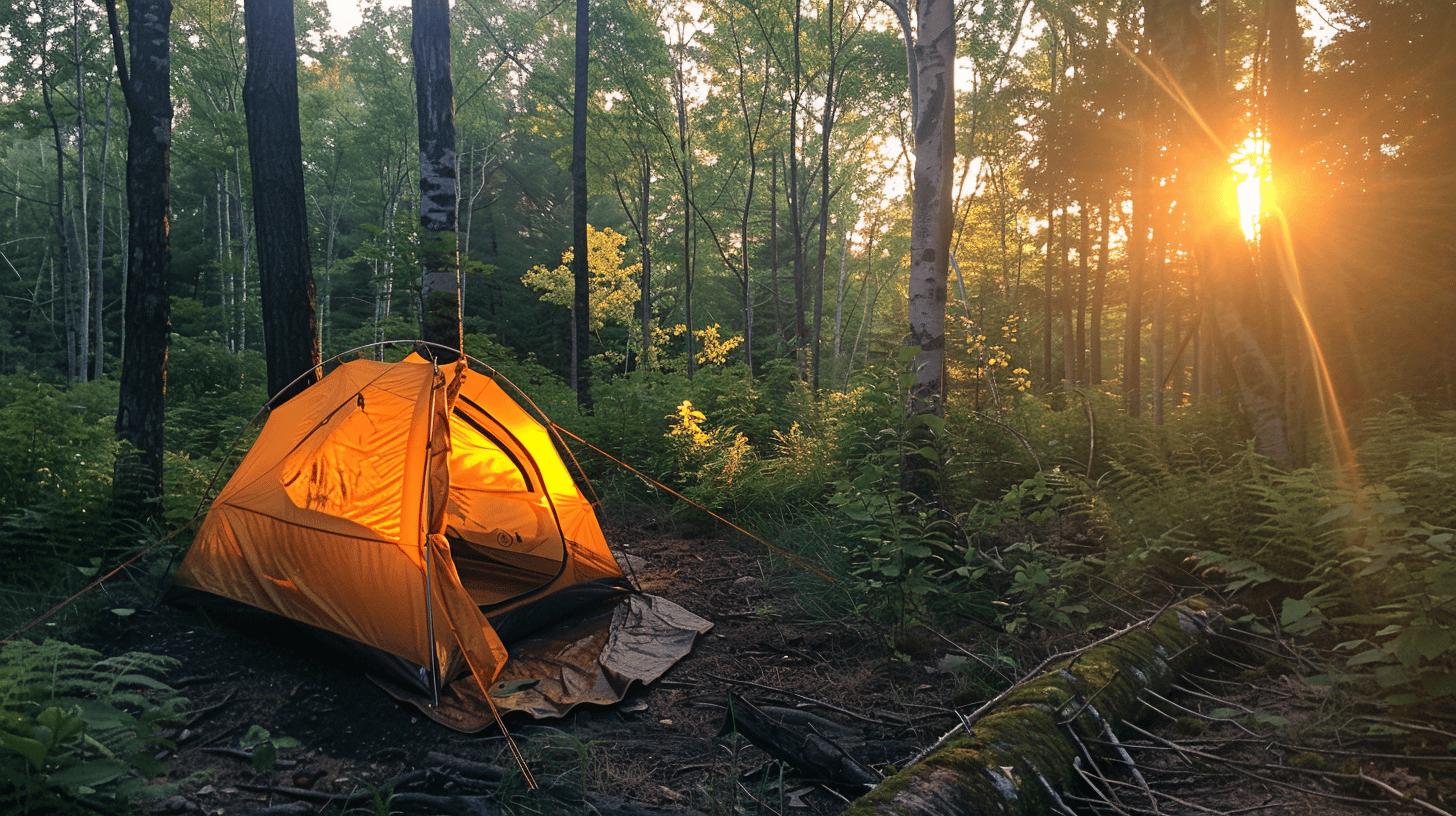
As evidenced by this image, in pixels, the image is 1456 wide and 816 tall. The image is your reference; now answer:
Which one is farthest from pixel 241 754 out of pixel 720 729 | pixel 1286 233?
pixel 1286 233

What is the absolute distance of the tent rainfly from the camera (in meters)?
4.16

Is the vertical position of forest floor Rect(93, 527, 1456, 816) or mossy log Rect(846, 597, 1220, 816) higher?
mossy log Rect(846, 597, 1220, 816)

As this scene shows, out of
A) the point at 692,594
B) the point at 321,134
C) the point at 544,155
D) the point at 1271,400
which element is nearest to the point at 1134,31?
the point at 1271,400

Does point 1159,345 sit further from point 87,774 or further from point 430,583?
point 87,774

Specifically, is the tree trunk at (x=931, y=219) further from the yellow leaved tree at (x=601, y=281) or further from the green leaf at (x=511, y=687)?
the yellow leaved tree at (x=601, y=281)

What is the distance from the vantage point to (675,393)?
1073 cm

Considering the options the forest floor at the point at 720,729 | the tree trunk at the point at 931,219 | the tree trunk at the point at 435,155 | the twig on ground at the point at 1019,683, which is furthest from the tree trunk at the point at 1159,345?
the tree trunk at the point at 435,155

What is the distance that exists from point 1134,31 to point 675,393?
11046 millimetres

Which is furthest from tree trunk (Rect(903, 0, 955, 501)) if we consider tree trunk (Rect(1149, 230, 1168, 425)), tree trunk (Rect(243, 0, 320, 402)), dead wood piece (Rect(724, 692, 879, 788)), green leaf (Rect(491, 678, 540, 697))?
tree trunk (Rect(1149, 230, 1168, 425))

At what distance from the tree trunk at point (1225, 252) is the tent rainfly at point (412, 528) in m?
4.89

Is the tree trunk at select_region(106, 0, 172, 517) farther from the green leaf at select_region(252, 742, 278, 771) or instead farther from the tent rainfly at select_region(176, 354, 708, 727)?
the green leaf at select_region(252, 742, 278, 771)

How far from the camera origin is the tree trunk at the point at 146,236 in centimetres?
616

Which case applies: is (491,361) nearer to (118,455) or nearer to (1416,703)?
(118,455)

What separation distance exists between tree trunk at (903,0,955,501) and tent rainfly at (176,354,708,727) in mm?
2326
